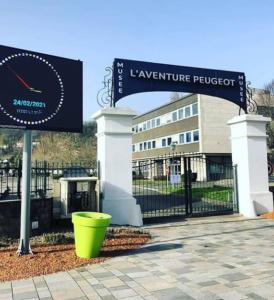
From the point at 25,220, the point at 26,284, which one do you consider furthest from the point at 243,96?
the point at 26,284

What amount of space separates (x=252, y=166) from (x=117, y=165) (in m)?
5.38

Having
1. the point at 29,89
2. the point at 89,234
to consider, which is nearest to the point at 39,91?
the point at 29,89

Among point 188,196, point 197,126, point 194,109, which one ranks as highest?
point 194,109

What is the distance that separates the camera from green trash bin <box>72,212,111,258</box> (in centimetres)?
711

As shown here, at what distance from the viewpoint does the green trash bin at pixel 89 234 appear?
280 inches

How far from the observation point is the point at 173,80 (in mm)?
13203

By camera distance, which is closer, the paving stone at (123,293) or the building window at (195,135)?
the paving stone at (123,293)

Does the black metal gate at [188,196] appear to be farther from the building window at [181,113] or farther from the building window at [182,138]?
the building window at [181,113]

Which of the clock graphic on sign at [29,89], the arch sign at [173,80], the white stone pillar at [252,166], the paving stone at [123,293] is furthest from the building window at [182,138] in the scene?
the paving stone at [123,293]

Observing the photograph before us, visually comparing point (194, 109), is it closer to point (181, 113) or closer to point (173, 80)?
point (181, 113)

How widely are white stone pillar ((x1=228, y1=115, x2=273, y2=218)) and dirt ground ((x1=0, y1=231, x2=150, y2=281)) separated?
5.79 m

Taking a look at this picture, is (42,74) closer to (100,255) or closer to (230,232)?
(100,255)

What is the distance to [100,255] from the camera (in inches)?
296

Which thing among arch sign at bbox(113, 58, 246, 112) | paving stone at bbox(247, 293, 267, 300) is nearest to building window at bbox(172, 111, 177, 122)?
arch sign at bbox(113, 58, 246, 112)
